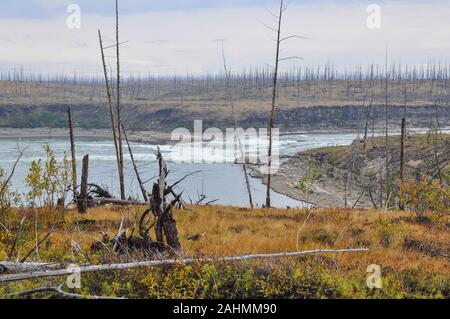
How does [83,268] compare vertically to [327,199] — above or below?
above

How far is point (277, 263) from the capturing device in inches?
284

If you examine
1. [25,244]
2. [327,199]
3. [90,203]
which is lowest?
[327,199]

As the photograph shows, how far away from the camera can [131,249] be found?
8.51 m

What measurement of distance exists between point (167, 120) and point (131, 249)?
349 ft

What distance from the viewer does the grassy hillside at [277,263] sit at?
6152mm

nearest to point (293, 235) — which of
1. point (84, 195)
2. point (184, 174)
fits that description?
point (84, 195)

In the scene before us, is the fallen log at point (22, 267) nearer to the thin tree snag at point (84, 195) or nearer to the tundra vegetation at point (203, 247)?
the tundra vegetation at point (203, 247)

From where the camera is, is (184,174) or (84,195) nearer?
(84,195)

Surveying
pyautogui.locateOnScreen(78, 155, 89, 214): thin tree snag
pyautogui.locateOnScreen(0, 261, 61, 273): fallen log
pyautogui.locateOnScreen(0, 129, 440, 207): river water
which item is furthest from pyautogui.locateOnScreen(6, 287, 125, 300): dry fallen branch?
pyautogui.locateOnScreen(0, 129, 440, 207): river water

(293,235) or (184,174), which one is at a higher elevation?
(293,235)

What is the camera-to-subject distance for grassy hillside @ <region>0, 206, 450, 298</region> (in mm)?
6152

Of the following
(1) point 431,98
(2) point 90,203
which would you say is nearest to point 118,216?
(2) point 90,203

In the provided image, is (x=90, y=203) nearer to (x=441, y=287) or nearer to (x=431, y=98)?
(x=441, y=287)

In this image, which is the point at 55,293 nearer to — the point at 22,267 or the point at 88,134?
the point at 22,267
